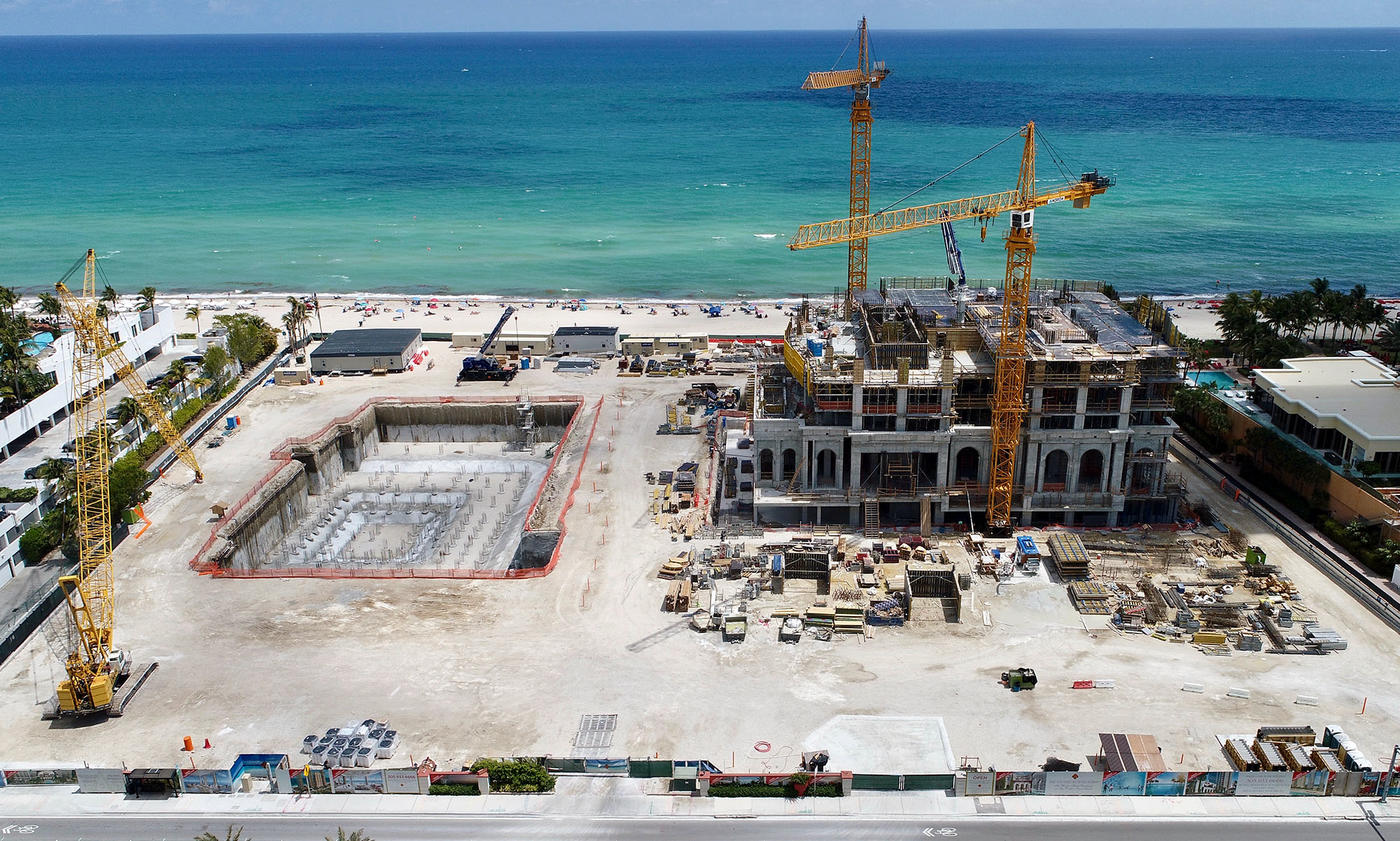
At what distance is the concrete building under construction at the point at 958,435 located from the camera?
267 ft

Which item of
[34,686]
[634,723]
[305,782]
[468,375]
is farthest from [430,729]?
[468,375]

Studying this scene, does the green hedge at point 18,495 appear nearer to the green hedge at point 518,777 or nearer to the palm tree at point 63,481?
the palm tree at point 63,481

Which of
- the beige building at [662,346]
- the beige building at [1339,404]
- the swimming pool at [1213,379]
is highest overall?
the beige building at [1339,404]

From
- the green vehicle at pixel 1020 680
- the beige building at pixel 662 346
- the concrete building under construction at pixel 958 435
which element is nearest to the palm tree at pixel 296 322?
the beige building at pixel 662 346

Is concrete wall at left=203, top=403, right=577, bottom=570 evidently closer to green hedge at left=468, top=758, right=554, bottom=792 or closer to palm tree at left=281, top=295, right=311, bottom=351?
green hedge at left=468, top=758, right=554, bottom=792

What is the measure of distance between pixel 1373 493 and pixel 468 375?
90.0m

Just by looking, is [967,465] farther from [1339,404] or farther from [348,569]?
[348,569]

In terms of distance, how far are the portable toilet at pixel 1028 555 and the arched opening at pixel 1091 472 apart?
8.95m

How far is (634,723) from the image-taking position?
5922cm

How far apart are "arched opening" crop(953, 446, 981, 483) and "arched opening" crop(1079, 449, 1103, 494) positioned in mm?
8332

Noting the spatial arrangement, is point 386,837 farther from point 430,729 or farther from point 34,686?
point 34,686

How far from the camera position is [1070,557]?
246 ft

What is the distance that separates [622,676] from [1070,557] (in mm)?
34391

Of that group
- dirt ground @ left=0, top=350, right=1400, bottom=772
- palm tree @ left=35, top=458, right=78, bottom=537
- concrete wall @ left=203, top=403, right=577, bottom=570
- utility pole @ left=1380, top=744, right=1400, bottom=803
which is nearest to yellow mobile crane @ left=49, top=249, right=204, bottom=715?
dirt ground @ left=0, top=350, right=1400, bottom=772
